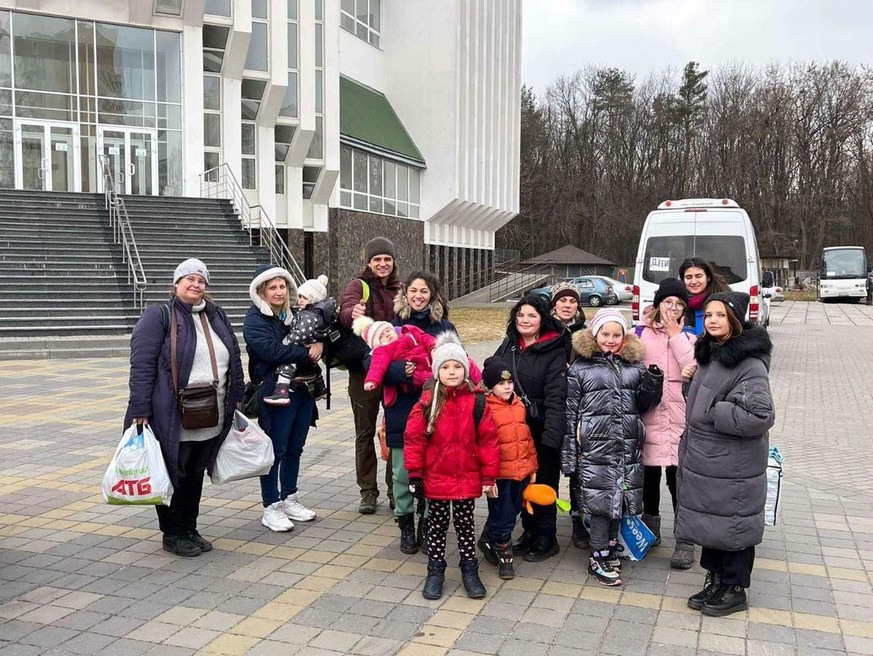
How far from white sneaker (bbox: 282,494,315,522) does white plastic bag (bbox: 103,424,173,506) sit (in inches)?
49.2

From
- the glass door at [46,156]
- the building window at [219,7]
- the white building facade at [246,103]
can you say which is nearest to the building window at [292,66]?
the white building facade at [246,103]

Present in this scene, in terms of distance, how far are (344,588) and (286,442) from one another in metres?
1.25

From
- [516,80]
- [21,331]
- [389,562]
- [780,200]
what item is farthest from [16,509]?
[780,200]

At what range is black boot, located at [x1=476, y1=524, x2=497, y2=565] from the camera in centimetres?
474

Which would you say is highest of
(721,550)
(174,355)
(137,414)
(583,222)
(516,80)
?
(516,80)

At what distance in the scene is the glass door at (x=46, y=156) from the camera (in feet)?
77.1

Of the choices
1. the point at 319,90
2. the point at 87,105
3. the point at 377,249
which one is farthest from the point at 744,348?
the point at 319,90

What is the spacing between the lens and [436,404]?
4203mm

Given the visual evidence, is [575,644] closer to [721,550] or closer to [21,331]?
[721,550]

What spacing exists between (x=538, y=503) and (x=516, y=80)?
42.8 metres

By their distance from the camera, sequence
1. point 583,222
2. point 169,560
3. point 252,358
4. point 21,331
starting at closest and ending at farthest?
point 169,560, point 252,358, point 21,331, point 583,222

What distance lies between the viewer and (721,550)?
408 cm

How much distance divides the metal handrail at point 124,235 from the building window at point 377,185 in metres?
9.07

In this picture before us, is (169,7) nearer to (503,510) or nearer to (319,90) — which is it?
(319,90)
